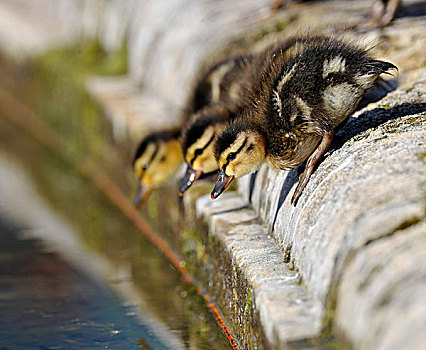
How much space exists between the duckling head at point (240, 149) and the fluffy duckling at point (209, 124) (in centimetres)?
42

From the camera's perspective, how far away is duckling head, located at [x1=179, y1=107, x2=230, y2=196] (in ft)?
13.1

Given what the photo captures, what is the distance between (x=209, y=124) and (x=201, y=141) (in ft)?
0.34

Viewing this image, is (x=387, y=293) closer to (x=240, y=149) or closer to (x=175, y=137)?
(x=240, y=149)

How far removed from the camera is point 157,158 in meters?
4.73

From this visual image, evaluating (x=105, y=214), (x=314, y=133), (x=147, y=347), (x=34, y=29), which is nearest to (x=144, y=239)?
(x=105, y=214)

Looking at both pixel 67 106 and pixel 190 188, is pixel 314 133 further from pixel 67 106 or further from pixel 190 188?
pixel 67 106

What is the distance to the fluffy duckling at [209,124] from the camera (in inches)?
157

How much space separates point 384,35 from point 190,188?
4.34 ft

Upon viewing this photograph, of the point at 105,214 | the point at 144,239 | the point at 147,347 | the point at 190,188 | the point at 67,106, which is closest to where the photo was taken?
the point at 147,347

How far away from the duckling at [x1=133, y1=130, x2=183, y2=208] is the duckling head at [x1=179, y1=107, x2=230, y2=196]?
0.58m

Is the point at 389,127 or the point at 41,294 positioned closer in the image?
the point at 389,127

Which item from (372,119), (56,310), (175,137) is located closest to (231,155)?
(372,119)

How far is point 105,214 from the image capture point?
547cm

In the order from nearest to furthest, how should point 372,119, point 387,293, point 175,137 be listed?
point 387,293 → point 372,119 → point 175,137
